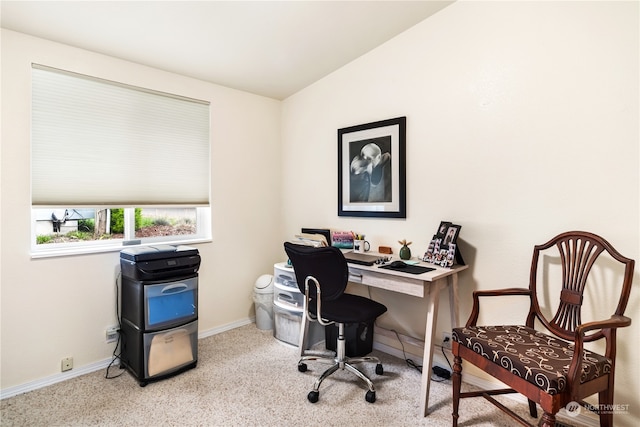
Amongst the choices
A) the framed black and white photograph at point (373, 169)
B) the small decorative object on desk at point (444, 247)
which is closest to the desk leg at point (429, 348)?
the small decorative object on desk at point (444, 247)

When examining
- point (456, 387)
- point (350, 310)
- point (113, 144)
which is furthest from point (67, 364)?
point (456, 387)

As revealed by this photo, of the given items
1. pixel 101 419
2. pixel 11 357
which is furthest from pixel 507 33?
pixel 11 357

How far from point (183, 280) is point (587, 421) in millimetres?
2706

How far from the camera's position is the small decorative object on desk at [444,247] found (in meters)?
2.18

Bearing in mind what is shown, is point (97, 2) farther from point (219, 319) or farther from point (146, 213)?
point (219, 319)

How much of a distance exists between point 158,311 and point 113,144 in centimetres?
136

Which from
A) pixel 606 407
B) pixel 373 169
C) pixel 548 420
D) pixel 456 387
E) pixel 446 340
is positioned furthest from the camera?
pixel 373 169

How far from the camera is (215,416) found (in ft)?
6.28

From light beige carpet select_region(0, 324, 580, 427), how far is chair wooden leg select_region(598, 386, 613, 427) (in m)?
0.48

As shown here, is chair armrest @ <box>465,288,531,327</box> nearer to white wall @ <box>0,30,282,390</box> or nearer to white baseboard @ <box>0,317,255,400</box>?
white wall @ <box>0,30,282,390</box>

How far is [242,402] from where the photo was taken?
2049 millimetres

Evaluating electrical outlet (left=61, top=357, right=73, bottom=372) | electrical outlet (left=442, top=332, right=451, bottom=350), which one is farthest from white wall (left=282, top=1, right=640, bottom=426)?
electrical outlet (left=61, top=357, right=73, bottom=372)

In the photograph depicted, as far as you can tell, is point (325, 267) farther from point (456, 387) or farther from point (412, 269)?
point (456, 387)

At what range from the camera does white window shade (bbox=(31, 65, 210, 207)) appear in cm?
225
